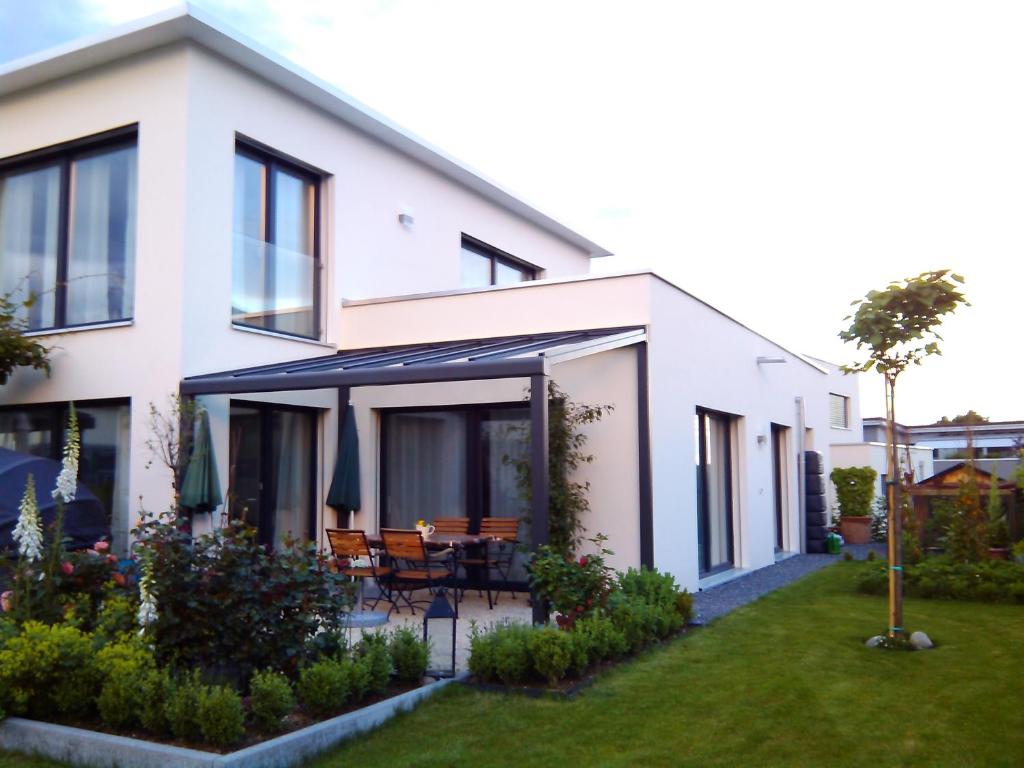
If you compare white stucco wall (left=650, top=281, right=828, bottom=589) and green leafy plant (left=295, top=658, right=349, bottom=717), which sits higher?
white stucco wall (left=650, top=281, right=828, bottom=589)

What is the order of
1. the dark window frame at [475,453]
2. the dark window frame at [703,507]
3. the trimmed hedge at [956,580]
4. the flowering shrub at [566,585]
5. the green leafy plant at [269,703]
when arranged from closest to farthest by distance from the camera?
the green leafy plant at [269,703]
the flowering shrub at [566,585]
the trimmed hedge at [956,580]
the dark window frame at [475,453]
the dark window frame at [703,507]

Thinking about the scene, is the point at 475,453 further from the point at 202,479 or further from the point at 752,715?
the point at 752,715

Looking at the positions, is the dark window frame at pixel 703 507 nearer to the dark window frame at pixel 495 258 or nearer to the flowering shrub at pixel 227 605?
the dark window frame at pixel 495 258

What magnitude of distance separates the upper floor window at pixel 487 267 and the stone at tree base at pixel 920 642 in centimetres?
804

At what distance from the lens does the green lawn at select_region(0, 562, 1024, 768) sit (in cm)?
506

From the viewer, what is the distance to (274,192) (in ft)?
36.4

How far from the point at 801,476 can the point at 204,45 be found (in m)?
11.8

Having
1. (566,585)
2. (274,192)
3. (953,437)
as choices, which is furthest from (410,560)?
(953,437)

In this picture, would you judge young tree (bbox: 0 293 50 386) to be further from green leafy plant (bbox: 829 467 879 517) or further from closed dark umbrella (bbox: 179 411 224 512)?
green leafy plant (bbox: 829 467 879 517)

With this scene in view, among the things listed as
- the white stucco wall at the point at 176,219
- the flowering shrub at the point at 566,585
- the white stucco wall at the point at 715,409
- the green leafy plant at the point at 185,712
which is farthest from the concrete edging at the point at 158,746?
the white stucco wall at the point at 715,409

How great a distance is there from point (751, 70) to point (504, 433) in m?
5.21

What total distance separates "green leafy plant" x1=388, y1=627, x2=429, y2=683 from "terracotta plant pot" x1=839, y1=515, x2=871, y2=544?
43.6 ft

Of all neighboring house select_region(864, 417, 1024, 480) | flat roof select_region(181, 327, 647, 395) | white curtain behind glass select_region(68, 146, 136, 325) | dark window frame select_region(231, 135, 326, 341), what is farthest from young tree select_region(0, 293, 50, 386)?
neighboring house select_region(864, 417, 1024, 480)

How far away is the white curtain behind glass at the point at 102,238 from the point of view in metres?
10.3
